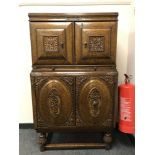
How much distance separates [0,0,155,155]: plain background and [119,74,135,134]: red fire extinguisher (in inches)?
24.0

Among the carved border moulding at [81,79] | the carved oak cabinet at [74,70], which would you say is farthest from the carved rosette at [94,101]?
the carved border moulding at [81,79]

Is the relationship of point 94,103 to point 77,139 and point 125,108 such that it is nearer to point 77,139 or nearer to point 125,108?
point 125,108

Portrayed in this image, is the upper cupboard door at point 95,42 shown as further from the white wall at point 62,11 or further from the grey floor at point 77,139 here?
the grey floor at point 77,139

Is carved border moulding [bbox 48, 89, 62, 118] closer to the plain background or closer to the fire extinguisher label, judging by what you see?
the fire extinguisher label

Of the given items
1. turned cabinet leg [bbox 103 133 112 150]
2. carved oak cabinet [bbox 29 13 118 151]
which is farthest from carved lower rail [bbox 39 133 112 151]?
carved oak cabinet [bbox 29 13 118 151]

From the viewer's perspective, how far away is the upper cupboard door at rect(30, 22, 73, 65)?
171 centimetres

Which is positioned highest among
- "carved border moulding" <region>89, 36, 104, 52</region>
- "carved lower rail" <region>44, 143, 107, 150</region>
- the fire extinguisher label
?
"carved border moulding" <region>89, 36, 104, 52</region>

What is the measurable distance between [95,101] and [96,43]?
479 millimetres

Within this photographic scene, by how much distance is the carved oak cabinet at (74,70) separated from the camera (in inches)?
67.2

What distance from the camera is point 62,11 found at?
2035mm
